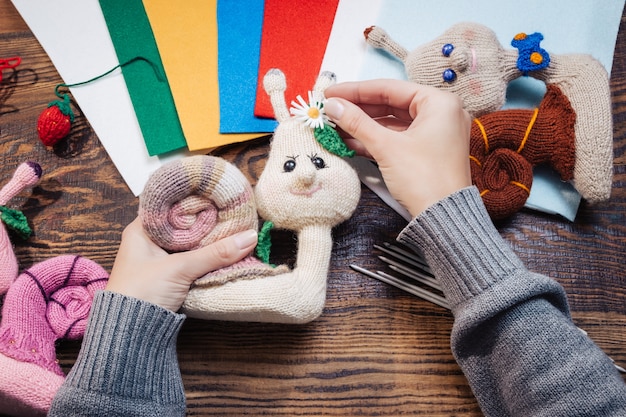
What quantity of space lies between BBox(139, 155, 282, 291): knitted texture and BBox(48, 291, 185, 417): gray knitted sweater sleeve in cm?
11

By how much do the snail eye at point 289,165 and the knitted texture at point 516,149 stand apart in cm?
35

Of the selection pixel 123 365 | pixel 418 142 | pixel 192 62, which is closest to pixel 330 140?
pixel 418 142

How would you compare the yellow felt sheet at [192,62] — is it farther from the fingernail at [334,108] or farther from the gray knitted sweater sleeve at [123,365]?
the gray knitted sweater sleeve at [123,365]

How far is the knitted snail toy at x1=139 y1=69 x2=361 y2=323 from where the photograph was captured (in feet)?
3.01

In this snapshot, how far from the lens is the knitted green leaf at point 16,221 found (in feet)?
3.47

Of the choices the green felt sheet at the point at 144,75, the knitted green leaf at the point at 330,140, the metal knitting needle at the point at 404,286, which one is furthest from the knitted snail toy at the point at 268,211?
the green felt sheet at the point at 144,75

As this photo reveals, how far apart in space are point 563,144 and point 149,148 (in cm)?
83

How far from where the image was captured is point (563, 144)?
102 centimetres

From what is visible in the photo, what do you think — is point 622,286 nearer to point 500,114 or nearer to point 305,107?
point 500,114

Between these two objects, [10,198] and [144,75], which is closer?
[10,198]

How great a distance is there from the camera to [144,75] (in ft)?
3.91

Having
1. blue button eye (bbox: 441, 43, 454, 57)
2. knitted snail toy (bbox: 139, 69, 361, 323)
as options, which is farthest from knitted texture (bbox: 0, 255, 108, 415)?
blue button eye (bbox: 441, 43, 454, 57)

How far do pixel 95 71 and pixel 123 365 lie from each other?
0.67 m

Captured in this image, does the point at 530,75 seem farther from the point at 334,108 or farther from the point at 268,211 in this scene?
the point at 268,211
